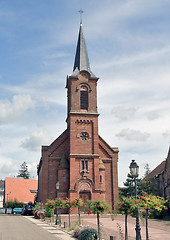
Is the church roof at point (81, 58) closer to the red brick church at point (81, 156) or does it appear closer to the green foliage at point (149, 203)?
the red brick church at point (81, 156)

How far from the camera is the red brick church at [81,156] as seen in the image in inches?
1861

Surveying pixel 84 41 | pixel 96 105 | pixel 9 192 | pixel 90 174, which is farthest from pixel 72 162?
pixel 9 192

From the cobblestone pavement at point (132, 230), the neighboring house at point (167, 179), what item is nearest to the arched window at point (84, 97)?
the neighboring house at point (167, 179)

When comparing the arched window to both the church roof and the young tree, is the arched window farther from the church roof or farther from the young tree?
the young tree

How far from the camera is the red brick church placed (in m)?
47.3

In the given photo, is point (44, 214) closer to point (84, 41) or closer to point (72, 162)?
point (72, 162)

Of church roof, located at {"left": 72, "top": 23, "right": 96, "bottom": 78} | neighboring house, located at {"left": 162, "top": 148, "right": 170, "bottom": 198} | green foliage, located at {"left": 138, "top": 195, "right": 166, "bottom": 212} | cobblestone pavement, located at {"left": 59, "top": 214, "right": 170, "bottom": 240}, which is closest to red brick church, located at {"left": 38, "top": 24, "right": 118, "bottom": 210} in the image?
church roof, located at {"left": 72, "top": 23, "right": 96, "bottom": 78}

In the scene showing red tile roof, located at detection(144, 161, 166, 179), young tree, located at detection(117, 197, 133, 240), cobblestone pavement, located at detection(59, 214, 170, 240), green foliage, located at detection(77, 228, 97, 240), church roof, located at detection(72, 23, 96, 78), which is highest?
church roof, located at detection(72, 23, 96, 78)

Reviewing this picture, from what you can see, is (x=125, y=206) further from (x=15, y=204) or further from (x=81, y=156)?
(x=15, y=204)

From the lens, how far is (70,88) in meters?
51.1

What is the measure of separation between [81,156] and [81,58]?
18186 millimetres

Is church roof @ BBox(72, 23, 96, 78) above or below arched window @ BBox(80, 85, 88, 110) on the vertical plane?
above

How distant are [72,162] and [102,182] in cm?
623

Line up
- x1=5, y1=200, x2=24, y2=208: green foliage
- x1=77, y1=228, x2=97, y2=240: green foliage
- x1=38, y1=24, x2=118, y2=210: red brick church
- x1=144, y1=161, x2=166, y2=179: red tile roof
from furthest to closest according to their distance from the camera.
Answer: x1=5, y1=200, x2=24, y2=208: green foliage, x1=144, y1=161, x2=166, y2=179: red tile roof, x1=38, y1=24, x2=118, y2=210: red brick church, x1=77, y1=228, x2=97, y2=240: green foliage
